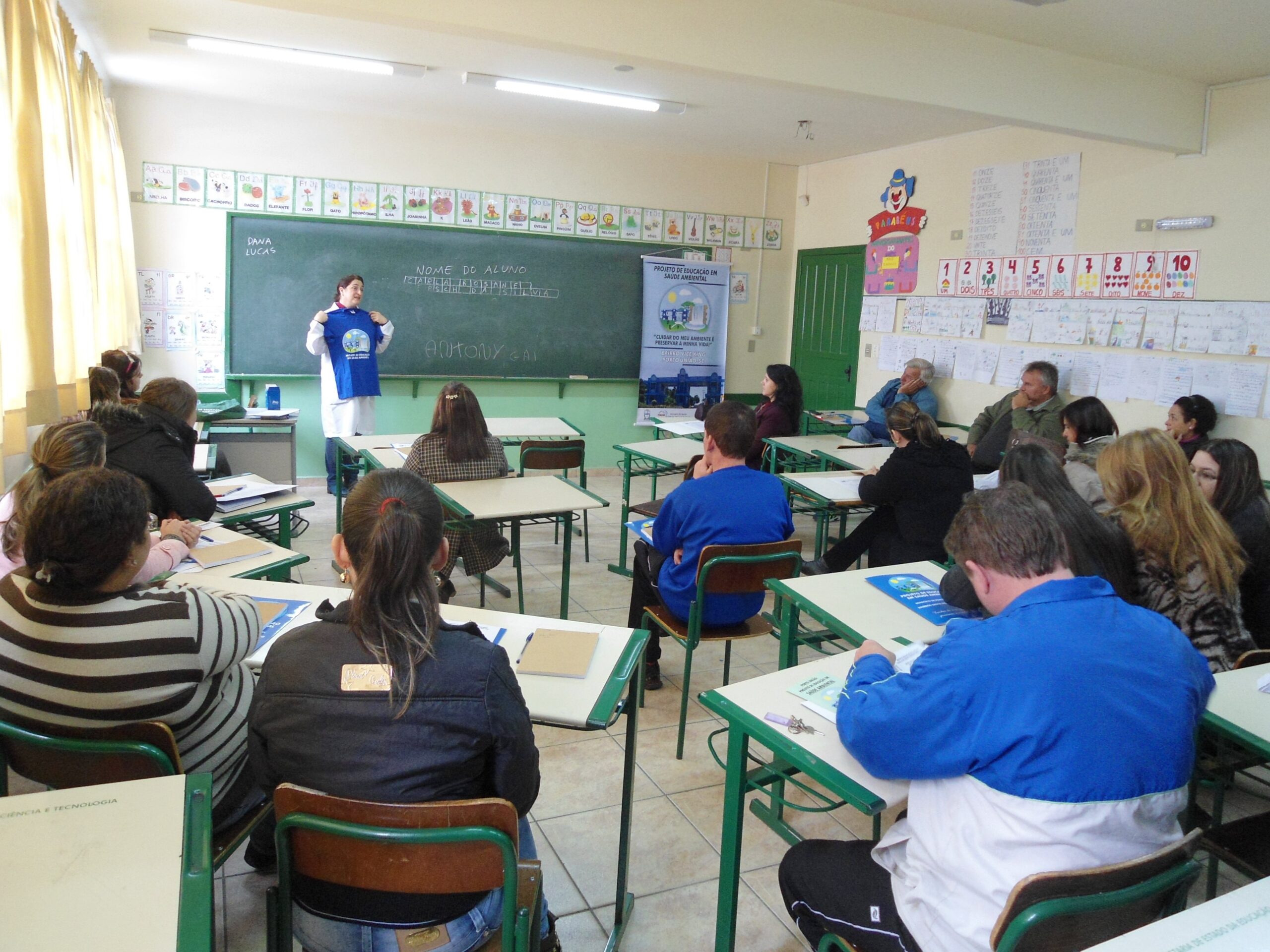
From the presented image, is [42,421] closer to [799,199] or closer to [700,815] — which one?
[700,815]

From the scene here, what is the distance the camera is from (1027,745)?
1.25m

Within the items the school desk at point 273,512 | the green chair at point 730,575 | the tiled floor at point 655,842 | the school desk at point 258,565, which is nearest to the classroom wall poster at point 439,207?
the school desk at point 273,512

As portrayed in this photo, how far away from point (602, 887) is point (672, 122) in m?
5.54

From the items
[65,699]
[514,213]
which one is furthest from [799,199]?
[65,699]

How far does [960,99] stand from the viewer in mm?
4363

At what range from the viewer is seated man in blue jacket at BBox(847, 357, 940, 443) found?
6.43m

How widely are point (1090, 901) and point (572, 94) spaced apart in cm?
539

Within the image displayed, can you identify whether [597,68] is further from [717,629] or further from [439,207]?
[717,629]

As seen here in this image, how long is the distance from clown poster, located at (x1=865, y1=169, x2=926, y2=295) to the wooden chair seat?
4518 mm

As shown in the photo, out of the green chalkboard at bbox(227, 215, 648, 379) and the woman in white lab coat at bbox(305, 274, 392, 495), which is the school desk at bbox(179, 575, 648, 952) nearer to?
the woman in white lab coat at bbox(305, 274, 392, 495)

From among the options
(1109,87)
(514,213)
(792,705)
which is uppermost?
(1109,87)

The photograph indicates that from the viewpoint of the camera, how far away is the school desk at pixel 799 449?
529cm

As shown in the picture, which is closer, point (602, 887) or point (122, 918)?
point (122, 918)

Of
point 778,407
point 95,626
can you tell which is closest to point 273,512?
point 95,626
